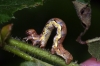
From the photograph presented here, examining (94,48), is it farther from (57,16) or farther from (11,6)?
(57,16)

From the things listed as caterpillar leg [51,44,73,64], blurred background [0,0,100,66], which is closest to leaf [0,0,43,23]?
caterpillar leg [51,44,73,64]

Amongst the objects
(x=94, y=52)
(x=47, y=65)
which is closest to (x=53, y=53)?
(x=47, y=65)

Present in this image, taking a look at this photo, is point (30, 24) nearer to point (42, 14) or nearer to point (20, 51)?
point (42, 14)

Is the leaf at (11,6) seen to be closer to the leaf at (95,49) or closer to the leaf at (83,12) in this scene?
the leaf at (83,12)

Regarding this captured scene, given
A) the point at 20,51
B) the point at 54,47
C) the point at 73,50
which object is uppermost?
the point at 20,51

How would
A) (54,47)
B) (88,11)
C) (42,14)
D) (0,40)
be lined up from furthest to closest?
(42,14), (54,47), (88,11), (0,40)

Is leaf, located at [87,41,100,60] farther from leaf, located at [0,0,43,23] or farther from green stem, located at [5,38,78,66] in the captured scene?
leaf, located at [0,0,43,23]

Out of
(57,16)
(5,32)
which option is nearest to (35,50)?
(5,32)

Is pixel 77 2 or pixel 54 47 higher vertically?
pixel 77 2

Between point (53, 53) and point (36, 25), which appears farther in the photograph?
point (36, 25)
